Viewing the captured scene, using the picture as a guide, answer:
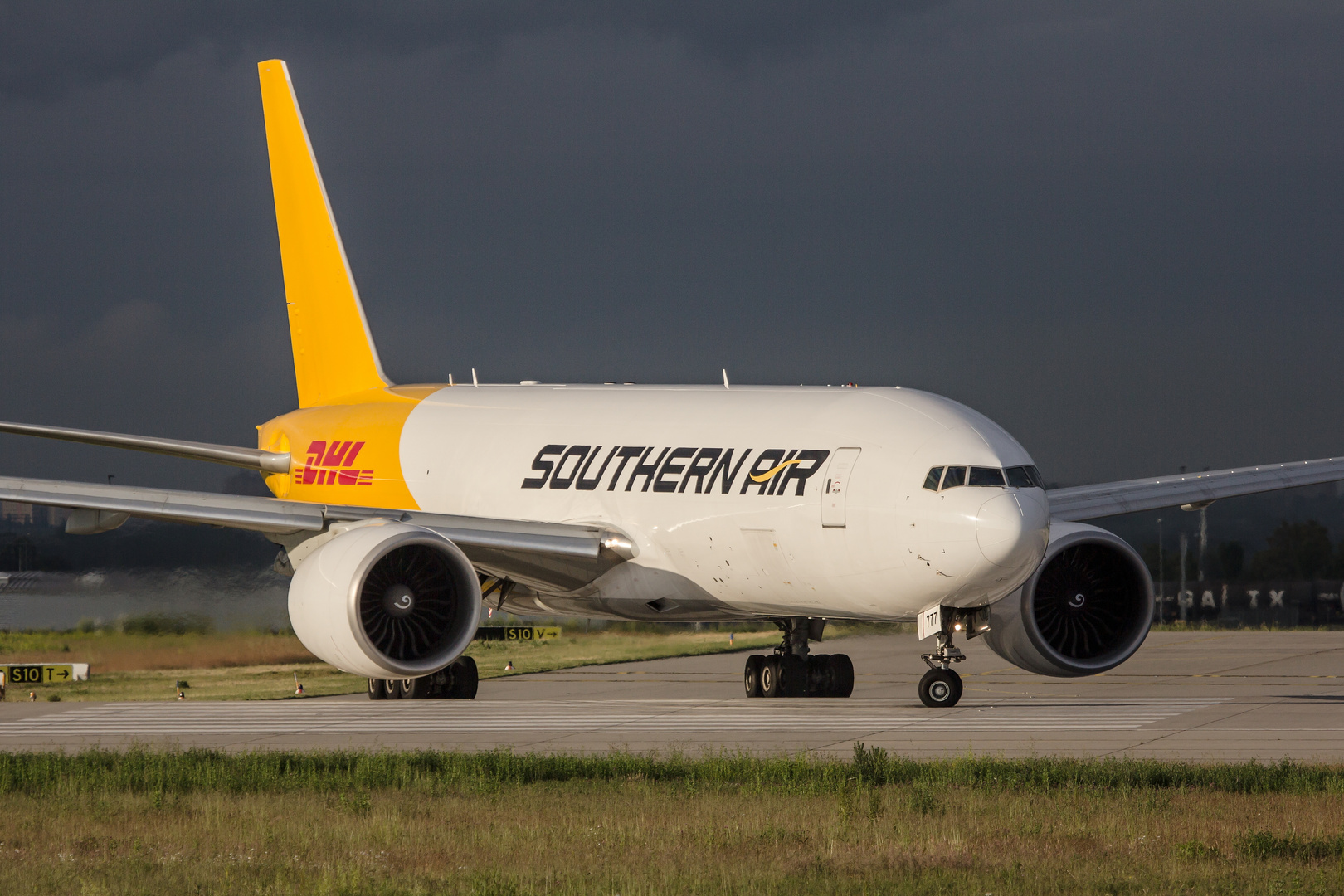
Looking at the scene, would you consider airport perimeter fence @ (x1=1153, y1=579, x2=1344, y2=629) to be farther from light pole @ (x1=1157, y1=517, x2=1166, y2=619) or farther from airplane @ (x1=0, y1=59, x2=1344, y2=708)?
airplane @ (x1=0, y1=59, x2=1344, y2=708)

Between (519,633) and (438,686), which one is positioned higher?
(519,633)

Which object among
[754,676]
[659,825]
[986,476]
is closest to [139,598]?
[754,676]

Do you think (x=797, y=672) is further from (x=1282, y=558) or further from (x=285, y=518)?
(x=1282, y=558)

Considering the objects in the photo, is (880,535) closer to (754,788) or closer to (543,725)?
(543,725)

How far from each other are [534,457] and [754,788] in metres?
11.7

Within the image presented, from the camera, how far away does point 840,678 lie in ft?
74.0

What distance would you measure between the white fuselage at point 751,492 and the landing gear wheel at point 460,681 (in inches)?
61.6

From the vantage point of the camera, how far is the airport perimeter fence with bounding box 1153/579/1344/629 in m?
49.4

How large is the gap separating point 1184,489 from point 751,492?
679 cm

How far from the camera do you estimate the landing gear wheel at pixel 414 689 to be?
74.8 feet

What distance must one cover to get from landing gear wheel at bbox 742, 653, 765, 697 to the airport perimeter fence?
94.5 feet

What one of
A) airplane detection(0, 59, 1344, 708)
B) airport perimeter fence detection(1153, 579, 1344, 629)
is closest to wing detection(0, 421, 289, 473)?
airplane detection(0, 59, 1344, 708)

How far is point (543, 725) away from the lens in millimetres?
18312

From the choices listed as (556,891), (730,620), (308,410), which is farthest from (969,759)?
(308,410)
